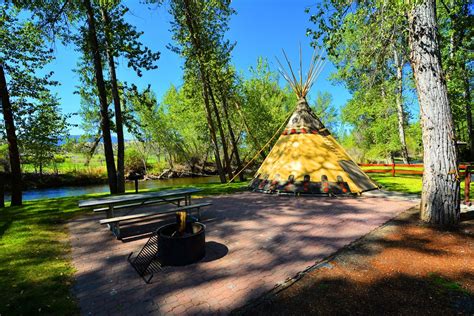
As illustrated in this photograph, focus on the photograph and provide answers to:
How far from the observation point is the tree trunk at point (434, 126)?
5473 mm

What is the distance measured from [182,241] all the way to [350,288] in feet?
8.72

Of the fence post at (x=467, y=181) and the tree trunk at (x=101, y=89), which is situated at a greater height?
the tree trunk at (x=101, y=89)

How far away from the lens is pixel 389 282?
339 cm

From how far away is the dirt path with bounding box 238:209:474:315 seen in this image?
285 centimetres

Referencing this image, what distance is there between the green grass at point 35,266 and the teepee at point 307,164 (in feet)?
25.2

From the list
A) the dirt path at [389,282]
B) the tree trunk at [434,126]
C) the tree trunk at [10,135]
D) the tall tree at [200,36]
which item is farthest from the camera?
the tall tree at [200,36]

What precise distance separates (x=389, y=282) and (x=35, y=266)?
5.78 meters

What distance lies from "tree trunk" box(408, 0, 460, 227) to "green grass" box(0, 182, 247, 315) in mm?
7196

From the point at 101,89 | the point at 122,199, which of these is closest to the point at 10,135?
the point at 101,89

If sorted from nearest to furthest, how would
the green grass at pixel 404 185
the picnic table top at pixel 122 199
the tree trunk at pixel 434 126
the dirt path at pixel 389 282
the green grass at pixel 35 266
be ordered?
the dirt path at pixel 389 282, the green grass at pixel 35 266, the tree trunk at pixel 434 126, the picnic table top at pixel 122 199, the green grass at pixel 404 185

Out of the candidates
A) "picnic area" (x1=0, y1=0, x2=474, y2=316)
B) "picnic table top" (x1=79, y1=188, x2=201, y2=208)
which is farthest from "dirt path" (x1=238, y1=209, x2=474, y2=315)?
"picnic table top" (x1=79, y1=188, x2=201, y2=208)

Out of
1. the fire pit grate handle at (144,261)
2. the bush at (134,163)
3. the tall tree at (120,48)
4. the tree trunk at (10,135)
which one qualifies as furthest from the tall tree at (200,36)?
the bush at (134,163)

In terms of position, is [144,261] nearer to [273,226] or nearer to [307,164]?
[273,226]

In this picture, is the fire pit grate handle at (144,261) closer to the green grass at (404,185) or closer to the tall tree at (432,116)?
the tall tree at (432,116)
